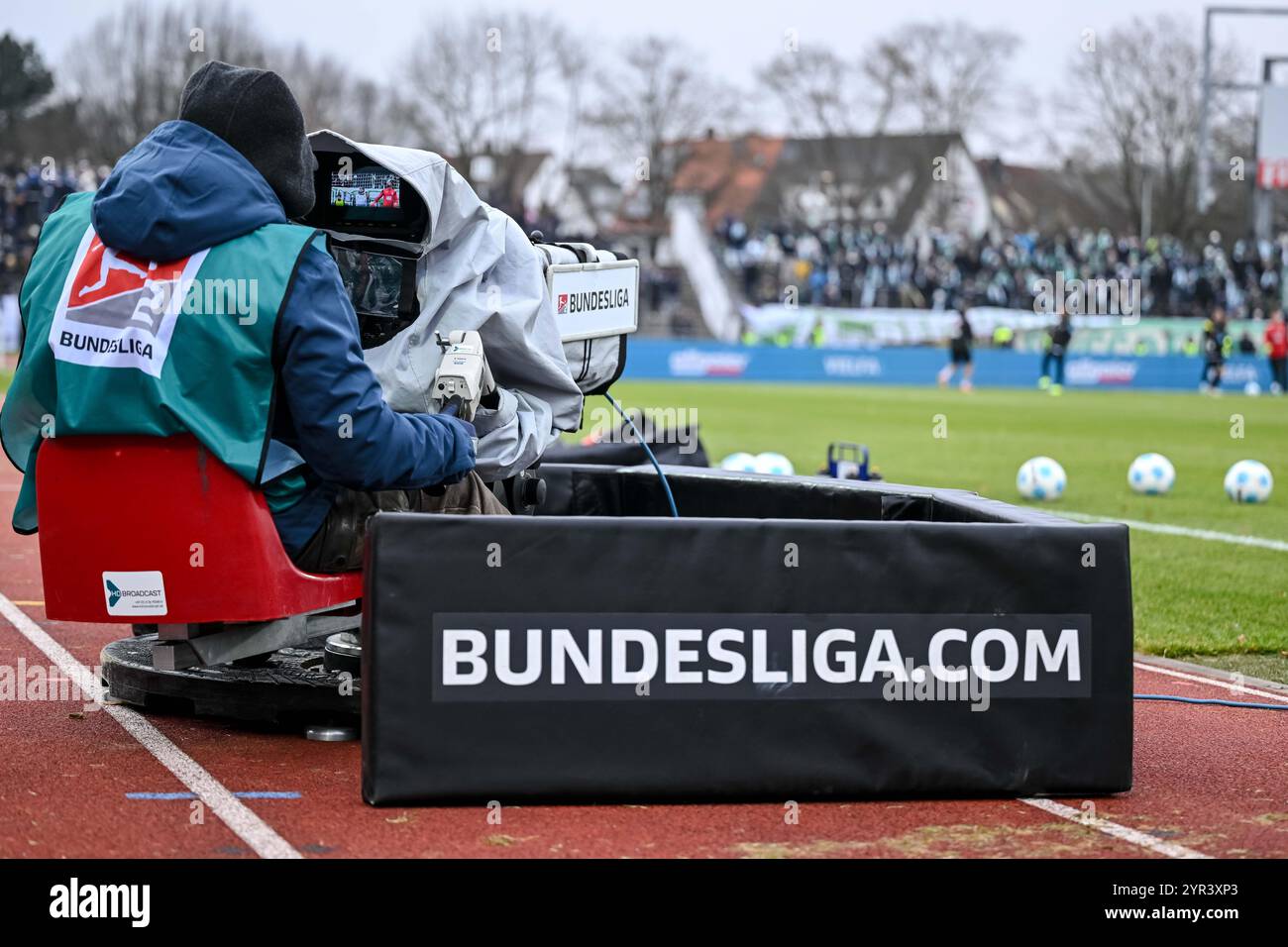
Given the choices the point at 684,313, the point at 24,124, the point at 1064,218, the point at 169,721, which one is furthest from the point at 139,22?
the point at 169,721

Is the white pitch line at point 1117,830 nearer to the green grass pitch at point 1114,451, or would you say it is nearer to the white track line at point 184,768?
the white track line at point 184,768

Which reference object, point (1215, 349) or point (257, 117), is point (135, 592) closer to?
point (257, 117)

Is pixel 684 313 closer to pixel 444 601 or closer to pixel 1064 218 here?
pixel 1064 218

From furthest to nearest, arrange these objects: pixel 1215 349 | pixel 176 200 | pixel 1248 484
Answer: pixel 1215 349
pixel 1248 484
pixel 176 200

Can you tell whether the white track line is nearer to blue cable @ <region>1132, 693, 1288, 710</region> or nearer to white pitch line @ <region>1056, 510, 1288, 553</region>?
blue cable @ <region>1132, 693, 1288, 710</region>

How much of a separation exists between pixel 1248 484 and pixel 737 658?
41.4 ft

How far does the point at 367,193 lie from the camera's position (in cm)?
567

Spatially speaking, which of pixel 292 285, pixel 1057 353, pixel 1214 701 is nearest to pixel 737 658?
pixel 292 285

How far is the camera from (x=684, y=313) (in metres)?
49.6

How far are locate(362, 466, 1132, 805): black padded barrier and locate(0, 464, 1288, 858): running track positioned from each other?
11cm

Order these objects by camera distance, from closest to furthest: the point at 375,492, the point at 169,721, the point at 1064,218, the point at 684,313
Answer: the point at 375,492, the point at 169,721, the point at 684,313, the point at 1064,218

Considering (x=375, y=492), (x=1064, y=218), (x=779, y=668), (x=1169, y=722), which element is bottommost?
(x=1169, y=722)

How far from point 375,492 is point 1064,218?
245 feet

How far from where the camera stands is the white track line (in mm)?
4398
